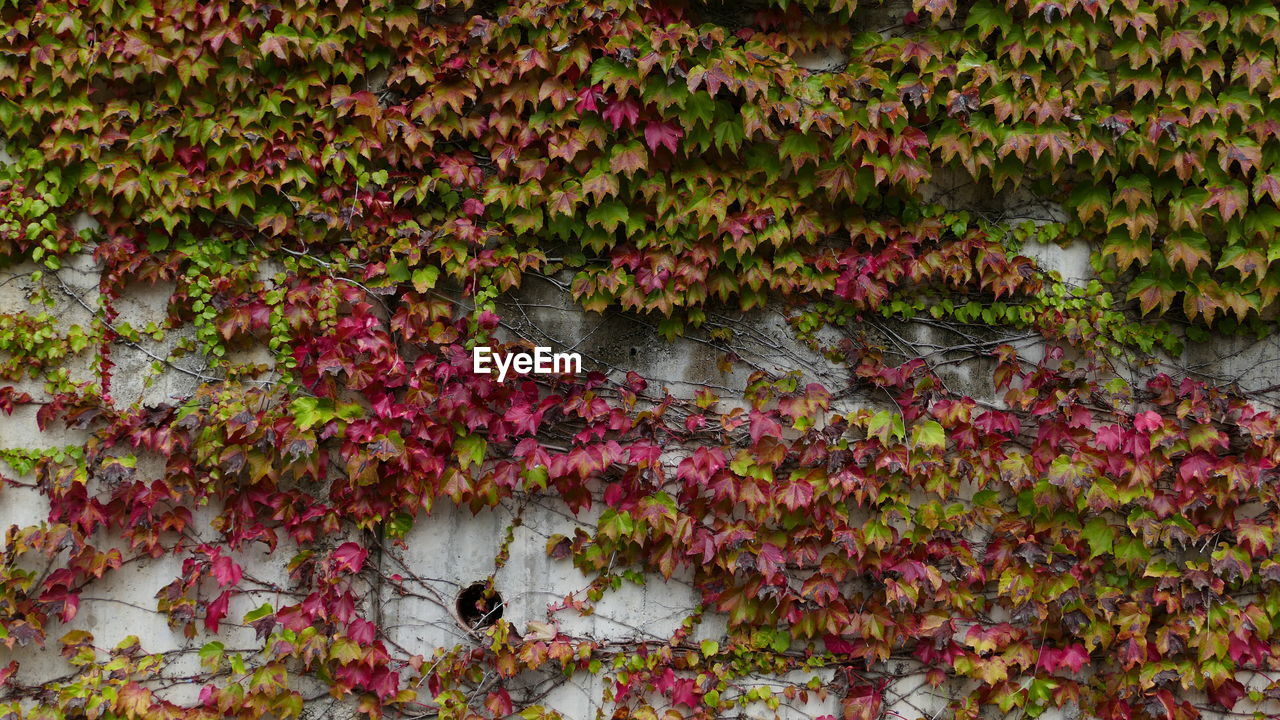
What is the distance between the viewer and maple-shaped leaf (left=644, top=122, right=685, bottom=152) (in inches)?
140

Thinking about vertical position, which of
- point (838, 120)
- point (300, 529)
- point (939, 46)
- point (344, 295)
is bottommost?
point (300, 529)

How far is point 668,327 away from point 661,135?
3.00ft

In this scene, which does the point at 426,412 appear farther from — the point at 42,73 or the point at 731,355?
the point at 42,73

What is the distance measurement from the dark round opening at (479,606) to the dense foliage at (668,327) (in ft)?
0.54

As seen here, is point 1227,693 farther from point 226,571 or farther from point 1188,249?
point 226,571

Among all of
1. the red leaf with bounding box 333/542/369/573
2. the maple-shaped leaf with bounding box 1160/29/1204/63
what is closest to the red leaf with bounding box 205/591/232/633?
the red leaf with bounding box 333/542/369/573

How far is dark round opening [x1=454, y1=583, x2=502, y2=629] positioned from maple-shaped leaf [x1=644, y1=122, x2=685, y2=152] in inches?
90.6

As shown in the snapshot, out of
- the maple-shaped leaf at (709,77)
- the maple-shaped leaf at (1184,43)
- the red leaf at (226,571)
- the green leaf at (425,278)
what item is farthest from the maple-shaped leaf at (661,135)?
the red leaf at (226,571)

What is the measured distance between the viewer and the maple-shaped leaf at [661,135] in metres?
3.55

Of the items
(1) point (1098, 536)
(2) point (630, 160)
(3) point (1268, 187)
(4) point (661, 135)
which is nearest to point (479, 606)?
(2) point (630, 160)

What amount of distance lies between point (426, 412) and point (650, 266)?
1.29 meters

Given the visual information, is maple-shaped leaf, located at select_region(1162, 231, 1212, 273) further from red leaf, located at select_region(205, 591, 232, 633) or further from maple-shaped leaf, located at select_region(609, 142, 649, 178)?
red leaf, located at select_region(205, 591, 232, 633)

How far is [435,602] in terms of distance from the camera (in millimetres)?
3736

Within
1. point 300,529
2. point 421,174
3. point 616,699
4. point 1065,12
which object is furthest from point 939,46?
point 300,529
